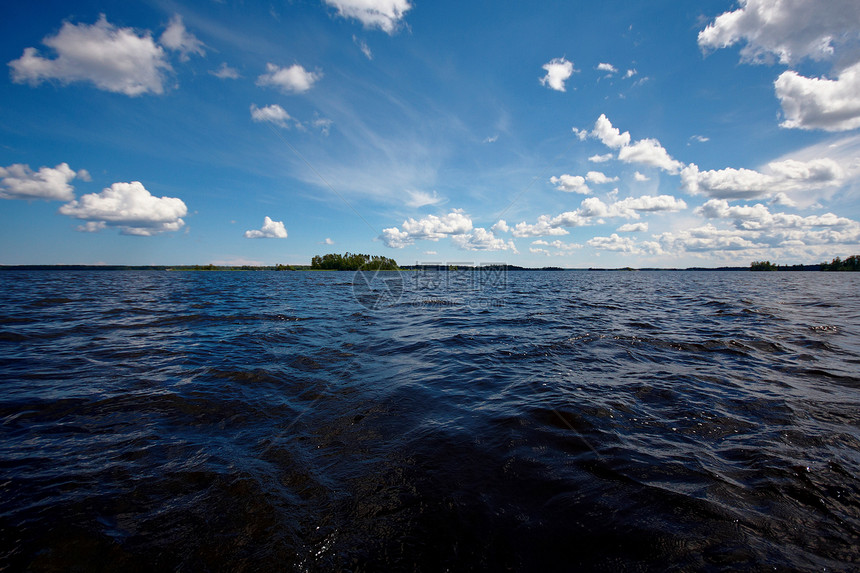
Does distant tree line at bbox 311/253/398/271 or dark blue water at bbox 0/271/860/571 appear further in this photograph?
distant tree line at bbox 311/253/398/271

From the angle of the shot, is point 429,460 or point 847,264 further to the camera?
point 847,264

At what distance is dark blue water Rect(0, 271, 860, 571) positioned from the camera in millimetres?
3191

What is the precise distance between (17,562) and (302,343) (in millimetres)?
9053

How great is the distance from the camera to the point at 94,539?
320 centimetres

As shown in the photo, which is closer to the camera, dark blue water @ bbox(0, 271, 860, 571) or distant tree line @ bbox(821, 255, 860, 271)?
dark blue water @ bbox(0, 271, 860, 571)

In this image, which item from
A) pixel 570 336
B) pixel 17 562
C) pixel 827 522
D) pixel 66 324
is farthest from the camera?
pixel 66 324

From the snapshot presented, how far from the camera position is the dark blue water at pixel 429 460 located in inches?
126

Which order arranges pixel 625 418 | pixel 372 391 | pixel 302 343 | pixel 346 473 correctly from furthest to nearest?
pixel 302 343, pixel 372 391, pixel 625 418, pixel 346 473

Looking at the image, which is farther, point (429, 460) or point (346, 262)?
point (346, 262)

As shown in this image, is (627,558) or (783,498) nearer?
(627,558)

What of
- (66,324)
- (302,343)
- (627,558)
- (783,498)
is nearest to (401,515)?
(627,558)

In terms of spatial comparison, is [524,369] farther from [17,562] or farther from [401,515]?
[17,562]

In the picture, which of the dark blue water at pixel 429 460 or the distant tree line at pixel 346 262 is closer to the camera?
the dark blue water at pixel 429 460

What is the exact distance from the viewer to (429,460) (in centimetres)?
474
